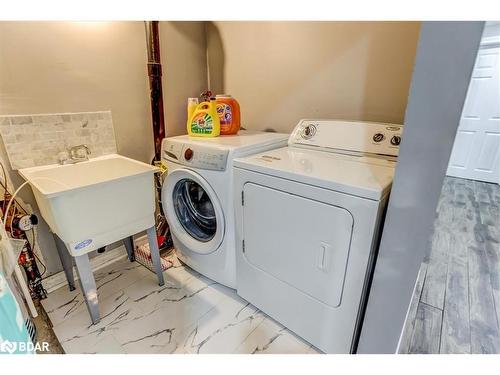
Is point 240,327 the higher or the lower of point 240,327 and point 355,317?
the lower

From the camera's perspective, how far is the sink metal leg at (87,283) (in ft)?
4.28

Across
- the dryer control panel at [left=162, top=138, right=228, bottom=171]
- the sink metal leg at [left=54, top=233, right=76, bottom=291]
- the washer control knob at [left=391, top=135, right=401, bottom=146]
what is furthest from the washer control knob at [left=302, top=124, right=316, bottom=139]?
the sink metal leg at [left=54, top=233, right=76, bottom=291]

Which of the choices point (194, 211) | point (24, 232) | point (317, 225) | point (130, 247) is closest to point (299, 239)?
point (317, 225)

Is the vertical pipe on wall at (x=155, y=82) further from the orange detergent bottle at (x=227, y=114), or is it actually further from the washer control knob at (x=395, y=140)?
the washer control knob at (x=395, y=140)

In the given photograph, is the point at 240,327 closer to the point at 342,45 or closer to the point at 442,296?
the point at 442,296

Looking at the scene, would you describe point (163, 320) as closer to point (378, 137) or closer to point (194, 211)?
point (194, 211)

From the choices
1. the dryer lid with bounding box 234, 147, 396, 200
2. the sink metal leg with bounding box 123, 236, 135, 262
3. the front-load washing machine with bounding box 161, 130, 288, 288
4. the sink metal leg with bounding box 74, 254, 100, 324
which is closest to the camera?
the dryer lid with bounding box 234, 147, 396, 200

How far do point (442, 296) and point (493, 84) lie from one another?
0.71 m

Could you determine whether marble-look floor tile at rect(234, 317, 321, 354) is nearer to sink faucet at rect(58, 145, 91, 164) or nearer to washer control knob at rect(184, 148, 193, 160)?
washer control knob at rect(184, 148, 193, 160)

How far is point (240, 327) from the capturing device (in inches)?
57.3

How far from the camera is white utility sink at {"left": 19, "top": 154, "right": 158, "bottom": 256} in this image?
1.17 m

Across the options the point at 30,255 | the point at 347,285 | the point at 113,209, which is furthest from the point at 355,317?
the point at 30,255

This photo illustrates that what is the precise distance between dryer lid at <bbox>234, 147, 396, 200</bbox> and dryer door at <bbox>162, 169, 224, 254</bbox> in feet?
1.79

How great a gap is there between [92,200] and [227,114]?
0.96 meters
